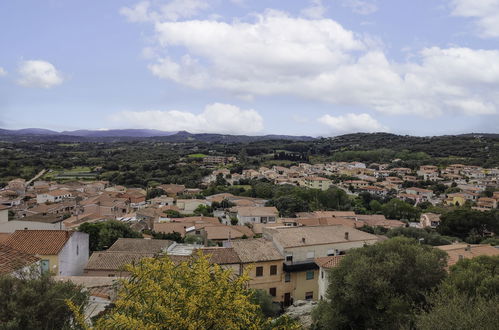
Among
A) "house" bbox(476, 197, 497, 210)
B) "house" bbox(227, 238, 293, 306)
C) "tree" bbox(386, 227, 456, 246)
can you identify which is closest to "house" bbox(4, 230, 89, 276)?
"house" bbox(227, 238, 293, 306)

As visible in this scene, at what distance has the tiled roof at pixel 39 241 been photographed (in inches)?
731

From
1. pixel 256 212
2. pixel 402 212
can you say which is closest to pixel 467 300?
pixel 256 212

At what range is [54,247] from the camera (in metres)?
18.8

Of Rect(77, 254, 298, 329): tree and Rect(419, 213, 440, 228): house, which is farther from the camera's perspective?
Rect(419, 213, 440, 228): house

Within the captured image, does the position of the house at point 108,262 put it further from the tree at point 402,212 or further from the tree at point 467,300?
the tree at point 402,212

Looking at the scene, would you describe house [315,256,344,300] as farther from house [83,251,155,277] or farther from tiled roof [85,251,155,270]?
tiled roof [85,251,155,270]

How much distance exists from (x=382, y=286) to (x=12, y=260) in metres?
13.9

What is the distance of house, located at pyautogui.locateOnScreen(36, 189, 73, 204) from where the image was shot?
63031mm

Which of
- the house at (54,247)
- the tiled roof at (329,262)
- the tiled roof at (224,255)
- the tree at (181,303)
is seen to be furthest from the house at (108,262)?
the tree at (181,303)

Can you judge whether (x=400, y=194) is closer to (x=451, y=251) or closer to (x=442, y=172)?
(x=442, y=172)

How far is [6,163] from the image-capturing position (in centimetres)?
9538

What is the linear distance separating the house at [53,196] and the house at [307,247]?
50.5m

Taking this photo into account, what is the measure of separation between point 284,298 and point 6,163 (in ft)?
325

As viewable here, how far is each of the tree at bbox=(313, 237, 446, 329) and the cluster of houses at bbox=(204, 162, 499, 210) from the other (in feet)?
214
